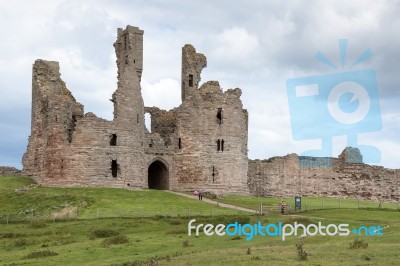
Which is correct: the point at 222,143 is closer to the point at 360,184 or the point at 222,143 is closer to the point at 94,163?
the point at 94,163

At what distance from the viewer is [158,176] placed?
234 ft

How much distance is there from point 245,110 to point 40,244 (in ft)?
125

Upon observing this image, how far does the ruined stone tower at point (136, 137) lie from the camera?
6325 cm

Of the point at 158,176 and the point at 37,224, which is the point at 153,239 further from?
the point at 158,176

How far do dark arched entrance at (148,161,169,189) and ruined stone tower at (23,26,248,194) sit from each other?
11 cm

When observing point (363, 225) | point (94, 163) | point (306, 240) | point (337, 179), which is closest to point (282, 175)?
point (337, 179)

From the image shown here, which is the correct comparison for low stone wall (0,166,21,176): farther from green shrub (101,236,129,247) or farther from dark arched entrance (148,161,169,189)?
green shrub (101,236,129,247)

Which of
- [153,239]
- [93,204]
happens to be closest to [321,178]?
[93,204]

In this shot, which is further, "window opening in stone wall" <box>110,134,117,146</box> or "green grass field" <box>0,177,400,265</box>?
"window opening in stone wall" <box>110,134,117,146</box>

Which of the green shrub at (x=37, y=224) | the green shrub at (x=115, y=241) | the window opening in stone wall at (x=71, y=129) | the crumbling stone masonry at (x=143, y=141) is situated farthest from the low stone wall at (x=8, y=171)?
the green shrub at (x=115, y=241)

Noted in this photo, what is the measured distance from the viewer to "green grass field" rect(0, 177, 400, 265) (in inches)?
1148

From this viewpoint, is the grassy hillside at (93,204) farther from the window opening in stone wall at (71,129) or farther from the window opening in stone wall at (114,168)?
the window opening in stone wall at (71,129)
